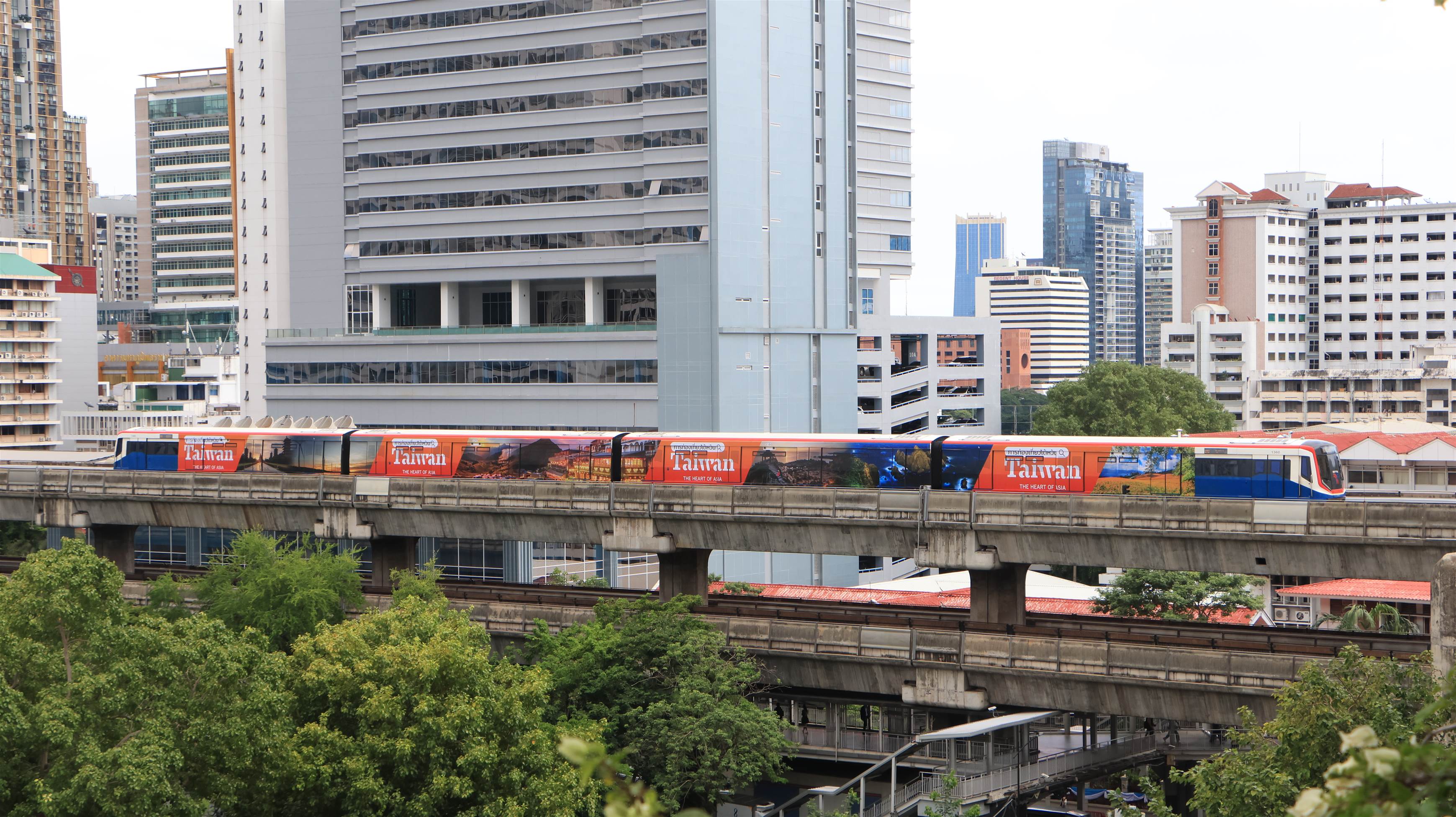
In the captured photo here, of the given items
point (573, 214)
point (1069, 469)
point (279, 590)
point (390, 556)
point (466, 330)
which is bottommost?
point (390, 556)

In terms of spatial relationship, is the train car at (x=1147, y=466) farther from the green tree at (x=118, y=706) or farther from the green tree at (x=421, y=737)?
the green tree at (x=118, y=706)

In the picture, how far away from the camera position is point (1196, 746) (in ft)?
163

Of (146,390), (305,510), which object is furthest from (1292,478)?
(146,390)

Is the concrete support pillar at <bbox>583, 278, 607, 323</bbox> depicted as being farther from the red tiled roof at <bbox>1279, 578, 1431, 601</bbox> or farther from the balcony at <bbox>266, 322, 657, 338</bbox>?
the red tiled roof at <bbox>1279, 578, 1431, 601</bbox>

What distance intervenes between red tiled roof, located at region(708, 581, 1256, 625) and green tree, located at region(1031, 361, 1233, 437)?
2166 inches

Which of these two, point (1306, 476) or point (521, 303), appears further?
point (521, 303)

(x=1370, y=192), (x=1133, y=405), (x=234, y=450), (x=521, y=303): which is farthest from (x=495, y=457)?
(x=1370, y=192)

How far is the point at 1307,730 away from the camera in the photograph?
1042 inches

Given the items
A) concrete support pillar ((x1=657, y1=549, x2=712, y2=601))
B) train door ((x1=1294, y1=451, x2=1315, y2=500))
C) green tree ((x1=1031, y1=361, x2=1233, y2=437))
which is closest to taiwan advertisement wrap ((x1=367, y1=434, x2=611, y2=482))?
concrete support pillar ((x1=657, y1=549, x2=712, y2=601))

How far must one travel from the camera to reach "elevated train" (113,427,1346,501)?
149 feet

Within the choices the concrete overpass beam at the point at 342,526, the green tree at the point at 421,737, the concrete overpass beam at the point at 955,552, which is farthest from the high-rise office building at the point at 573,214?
the green tree at the point at 421,737

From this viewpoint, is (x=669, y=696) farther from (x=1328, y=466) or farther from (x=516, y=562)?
(x=516, y=562)

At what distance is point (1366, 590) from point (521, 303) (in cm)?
6002

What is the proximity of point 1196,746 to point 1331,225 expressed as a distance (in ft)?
496
